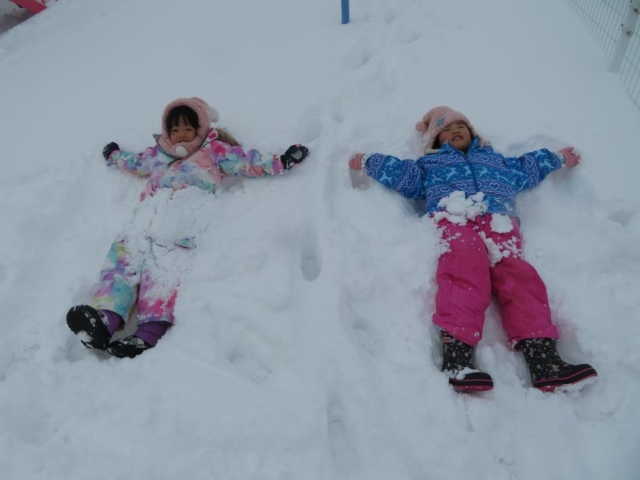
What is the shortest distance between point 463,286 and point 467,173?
67 cm

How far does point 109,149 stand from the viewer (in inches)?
103

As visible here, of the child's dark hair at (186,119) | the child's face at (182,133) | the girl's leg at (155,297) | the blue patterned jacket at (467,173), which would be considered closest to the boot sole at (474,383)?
the blue patterned jacket at (467,173)

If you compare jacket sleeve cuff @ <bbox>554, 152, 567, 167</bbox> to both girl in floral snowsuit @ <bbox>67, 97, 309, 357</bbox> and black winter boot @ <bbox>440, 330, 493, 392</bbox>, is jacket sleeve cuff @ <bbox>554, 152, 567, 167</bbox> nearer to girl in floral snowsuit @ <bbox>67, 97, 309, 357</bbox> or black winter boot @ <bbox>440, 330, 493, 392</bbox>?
black winter boot @ <bbox>440, 330, 493, 392</bbox>

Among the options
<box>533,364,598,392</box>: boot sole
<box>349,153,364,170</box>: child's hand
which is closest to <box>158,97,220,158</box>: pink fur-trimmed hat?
<box>349,153,364,170</box>: child's hand

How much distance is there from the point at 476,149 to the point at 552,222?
21.1 inches

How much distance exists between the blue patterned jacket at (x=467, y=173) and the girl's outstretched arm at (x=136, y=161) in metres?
1.22

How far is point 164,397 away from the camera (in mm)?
1632

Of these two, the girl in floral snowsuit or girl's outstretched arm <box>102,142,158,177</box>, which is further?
girl's outstretched arm <box>102,142,158,177</box>

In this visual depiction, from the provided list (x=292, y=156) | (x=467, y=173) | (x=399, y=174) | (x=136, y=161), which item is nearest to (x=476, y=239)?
→ (x=467, y=173)

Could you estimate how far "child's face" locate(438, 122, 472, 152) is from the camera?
7.74 ft

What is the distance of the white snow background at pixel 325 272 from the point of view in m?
1.52

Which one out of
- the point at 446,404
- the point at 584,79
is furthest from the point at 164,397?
the point at 584,79

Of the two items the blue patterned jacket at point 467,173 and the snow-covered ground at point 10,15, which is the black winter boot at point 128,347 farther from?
the snow-covered ground at point 10,15

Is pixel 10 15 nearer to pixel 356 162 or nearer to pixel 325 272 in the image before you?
pixel 356 162
